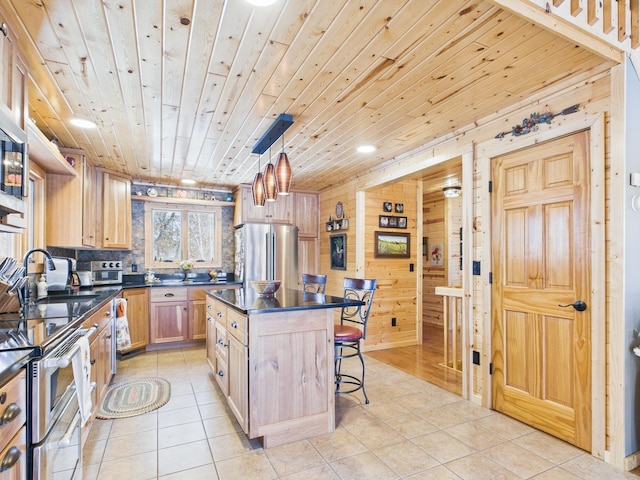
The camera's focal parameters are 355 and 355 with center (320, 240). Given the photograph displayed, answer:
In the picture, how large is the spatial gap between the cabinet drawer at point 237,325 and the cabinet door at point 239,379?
0.04 metres

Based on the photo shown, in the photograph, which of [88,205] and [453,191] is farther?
[453,191]

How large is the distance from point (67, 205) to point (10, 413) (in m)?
3.07

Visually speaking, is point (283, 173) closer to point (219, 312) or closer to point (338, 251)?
point (219, 312)

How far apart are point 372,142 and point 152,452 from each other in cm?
311

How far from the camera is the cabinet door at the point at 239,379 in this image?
2.27 m

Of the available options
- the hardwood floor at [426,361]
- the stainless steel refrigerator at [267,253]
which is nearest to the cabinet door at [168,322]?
the stainless steel refrigerator at [267,253]

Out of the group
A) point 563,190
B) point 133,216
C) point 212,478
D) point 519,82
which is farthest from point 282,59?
point 133,216

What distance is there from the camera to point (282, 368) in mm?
2328

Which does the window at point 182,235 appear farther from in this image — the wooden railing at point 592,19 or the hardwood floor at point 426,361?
the wooden railing at point 592,19

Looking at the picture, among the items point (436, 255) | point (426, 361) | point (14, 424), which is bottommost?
point (426, 361)

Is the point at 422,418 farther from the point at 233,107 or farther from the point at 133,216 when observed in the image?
the point at 133,216

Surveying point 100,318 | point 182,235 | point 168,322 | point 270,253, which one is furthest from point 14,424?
point 182,235

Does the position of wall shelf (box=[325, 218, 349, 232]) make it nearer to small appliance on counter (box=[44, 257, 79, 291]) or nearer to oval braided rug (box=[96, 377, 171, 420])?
oval braided rug (box=[96, 377, 171, 420])

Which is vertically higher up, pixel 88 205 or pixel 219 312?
pixel 88 205
